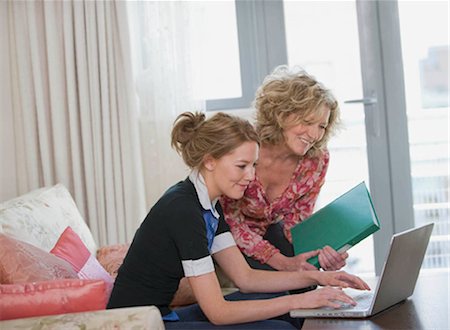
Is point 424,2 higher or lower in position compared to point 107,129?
higher

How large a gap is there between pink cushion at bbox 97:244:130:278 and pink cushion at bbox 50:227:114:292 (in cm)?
32

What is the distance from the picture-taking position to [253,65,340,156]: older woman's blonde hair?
2410 millimetres

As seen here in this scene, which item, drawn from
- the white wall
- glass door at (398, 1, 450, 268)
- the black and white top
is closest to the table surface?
the black and white top

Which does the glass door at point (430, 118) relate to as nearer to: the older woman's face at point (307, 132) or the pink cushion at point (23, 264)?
the older woman's face at point (307, 132)

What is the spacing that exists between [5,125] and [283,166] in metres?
1.80

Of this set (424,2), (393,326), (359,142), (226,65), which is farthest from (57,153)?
(393,326)

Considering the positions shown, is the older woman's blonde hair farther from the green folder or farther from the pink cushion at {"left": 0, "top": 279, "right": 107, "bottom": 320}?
the pink cushion at {"left": 0, "top": 279, "right": 107, "bottom": 320}

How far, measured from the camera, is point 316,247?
2.24 meters

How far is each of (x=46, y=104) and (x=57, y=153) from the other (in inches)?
9.7

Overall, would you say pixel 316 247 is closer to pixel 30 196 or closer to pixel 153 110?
pixel 30 196

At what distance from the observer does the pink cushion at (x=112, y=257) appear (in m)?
3.01

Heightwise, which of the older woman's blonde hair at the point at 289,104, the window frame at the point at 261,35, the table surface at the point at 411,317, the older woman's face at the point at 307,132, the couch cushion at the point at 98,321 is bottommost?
the table surface at the point at 411,317

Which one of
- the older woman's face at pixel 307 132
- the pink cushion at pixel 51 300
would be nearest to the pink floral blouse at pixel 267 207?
the older woman's face at pixel 307 132

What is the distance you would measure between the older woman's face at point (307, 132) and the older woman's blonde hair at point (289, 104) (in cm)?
1
